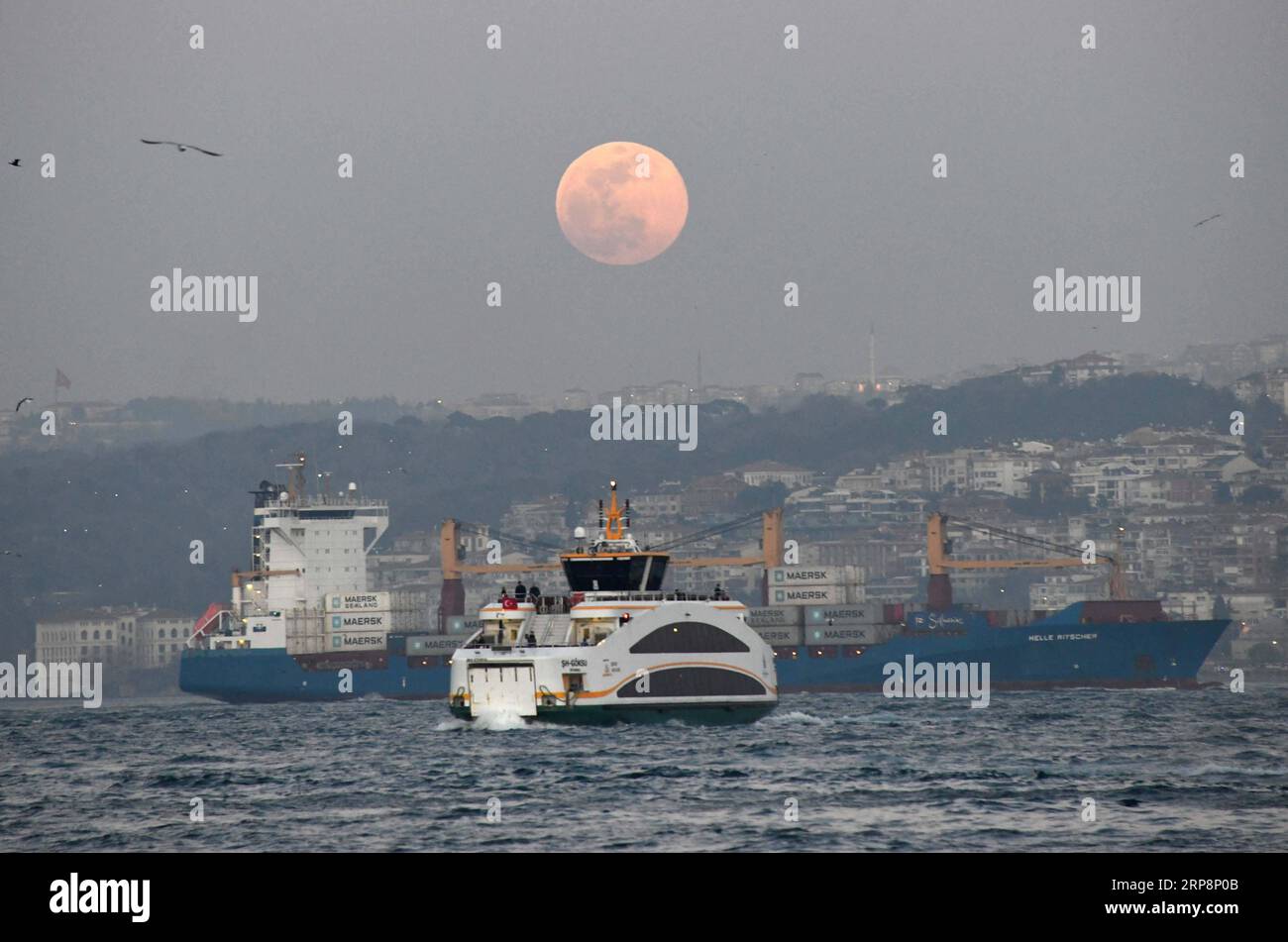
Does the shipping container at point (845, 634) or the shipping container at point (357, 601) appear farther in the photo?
the shipping container at point (357, 601)

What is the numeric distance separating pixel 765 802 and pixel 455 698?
28546 mm

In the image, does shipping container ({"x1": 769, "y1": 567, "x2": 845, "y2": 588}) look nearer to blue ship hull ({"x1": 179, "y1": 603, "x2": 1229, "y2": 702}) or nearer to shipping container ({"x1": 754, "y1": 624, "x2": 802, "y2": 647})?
shipping container ({"x1": 754, "y1": 624, "x2": 802, "y2": 647})

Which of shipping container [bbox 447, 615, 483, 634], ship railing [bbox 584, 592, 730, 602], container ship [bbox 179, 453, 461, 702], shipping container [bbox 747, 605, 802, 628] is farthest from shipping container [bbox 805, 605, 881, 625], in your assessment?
ship railing [bbox 584, 592, 730, 602]

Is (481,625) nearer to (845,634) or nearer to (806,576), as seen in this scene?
Answer: (845,634)

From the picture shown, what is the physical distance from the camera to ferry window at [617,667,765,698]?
223 feet

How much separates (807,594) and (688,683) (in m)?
60.5

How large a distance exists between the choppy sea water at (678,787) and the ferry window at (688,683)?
1460 mm

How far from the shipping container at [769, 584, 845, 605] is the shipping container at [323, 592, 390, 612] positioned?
1121 inches

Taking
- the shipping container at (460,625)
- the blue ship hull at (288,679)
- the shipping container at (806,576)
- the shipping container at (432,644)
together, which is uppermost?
the shipping container at (806,576)

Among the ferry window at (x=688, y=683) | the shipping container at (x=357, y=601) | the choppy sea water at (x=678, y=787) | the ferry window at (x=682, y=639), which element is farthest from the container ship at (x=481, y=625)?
the ferry window at (x=682, y=639)

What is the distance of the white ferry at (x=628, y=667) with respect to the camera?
6788 centimetres

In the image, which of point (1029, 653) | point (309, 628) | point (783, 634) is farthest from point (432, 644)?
point (1029, 653)

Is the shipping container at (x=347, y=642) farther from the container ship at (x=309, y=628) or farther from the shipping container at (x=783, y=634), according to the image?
the shipping container at (x=783, y=634)

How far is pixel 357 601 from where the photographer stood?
135m
